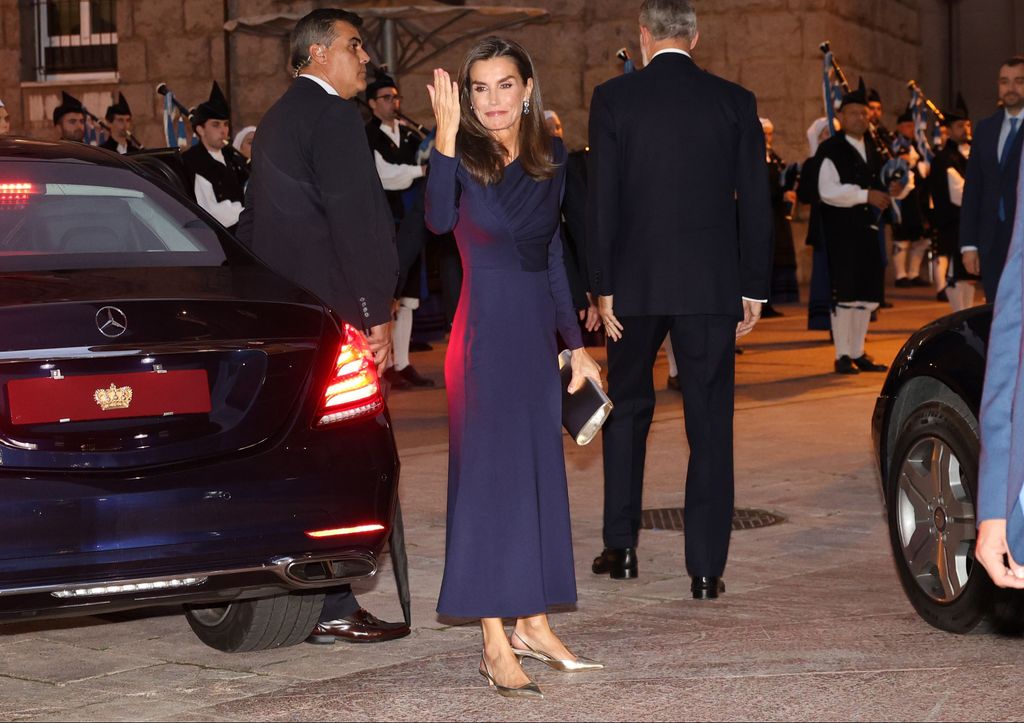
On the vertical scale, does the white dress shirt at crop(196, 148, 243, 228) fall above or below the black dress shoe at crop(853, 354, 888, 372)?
above

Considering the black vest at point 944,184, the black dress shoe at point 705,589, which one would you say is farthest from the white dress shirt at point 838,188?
the black dress shoe at point 705,589

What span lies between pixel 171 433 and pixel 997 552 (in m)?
2.44

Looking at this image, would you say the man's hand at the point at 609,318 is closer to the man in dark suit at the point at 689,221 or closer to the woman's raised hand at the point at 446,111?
the man in dark suit at the point at 689,221

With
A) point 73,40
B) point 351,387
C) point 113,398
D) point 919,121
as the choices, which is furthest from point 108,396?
point 73,40

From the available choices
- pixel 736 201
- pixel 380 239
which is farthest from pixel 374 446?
pixel 736 201

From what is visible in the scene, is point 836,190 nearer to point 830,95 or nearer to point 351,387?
point 830,95

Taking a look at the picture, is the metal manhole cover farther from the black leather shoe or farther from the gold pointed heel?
the gold pointed heel

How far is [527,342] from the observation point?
511cm

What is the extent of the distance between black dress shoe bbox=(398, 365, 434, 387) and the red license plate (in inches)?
344

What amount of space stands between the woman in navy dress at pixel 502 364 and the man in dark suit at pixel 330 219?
0.63 m

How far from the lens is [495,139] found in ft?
16.8

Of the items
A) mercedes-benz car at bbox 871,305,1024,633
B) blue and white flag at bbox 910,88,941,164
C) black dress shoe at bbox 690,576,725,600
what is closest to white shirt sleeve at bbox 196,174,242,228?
black dress shoe at bbox 690,576,725,600

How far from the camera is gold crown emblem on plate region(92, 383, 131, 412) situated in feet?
14.6

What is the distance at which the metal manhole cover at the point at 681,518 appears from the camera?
7.71m
